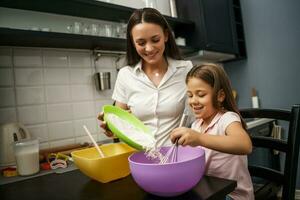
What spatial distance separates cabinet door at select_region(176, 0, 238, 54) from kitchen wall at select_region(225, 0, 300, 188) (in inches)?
11.2

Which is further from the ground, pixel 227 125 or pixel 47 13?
pixel 47 13

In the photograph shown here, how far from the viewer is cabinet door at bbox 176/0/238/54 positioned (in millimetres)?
2088

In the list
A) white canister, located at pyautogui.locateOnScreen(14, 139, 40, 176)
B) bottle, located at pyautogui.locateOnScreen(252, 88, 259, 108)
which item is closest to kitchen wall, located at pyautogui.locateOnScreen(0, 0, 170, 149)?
white canister, located at pyautogui.locateOnScreen(14, 139, 40, 176)

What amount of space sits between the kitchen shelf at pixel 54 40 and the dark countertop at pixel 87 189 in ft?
1.96

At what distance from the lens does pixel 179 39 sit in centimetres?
209

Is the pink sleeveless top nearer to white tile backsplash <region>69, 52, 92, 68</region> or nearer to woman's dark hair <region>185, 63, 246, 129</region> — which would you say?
woman's dark hair <region>185, 63, 246, 129</region>

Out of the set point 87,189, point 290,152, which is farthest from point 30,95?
point 290,152

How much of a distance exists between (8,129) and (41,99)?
0.25m

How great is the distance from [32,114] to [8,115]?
0.11 metres

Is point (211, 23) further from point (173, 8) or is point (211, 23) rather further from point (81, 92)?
point (81, 92)

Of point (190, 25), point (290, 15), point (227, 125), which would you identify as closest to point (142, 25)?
point (227, 125)

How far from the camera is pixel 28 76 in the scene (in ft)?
4.49

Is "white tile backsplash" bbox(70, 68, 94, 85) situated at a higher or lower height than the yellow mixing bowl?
higher

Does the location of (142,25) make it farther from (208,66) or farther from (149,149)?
(149,149)
